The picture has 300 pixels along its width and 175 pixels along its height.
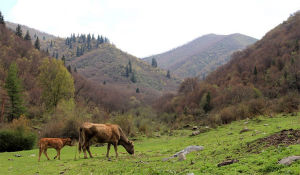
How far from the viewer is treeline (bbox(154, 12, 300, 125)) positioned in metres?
33.7

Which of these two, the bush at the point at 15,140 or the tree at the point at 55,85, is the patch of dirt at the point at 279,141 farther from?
the tree at the point at 55,85

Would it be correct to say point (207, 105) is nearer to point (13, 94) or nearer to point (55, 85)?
point (55, 85)

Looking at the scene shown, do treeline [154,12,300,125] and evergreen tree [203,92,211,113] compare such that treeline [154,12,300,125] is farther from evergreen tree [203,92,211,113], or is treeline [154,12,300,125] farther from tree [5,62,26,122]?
tree [5,62,26,122]

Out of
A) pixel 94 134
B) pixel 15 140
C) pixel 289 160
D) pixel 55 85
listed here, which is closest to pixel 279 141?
pixel 289 160

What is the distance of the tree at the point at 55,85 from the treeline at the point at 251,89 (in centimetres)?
3035

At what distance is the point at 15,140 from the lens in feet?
89.8

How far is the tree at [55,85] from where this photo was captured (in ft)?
194

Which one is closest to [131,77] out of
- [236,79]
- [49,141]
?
[236,79]

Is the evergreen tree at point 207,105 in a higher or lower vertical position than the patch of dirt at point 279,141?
higher

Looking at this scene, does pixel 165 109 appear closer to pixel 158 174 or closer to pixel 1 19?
pixel 158 174

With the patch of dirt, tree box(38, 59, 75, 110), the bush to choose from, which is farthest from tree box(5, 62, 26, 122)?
the patch of dirt

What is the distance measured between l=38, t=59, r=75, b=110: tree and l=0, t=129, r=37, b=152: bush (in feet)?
100

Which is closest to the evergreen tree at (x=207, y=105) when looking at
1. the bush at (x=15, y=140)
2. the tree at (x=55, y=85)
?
the tree at (x=55, y=85)

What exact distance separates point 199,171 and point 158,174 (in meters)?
1.61
